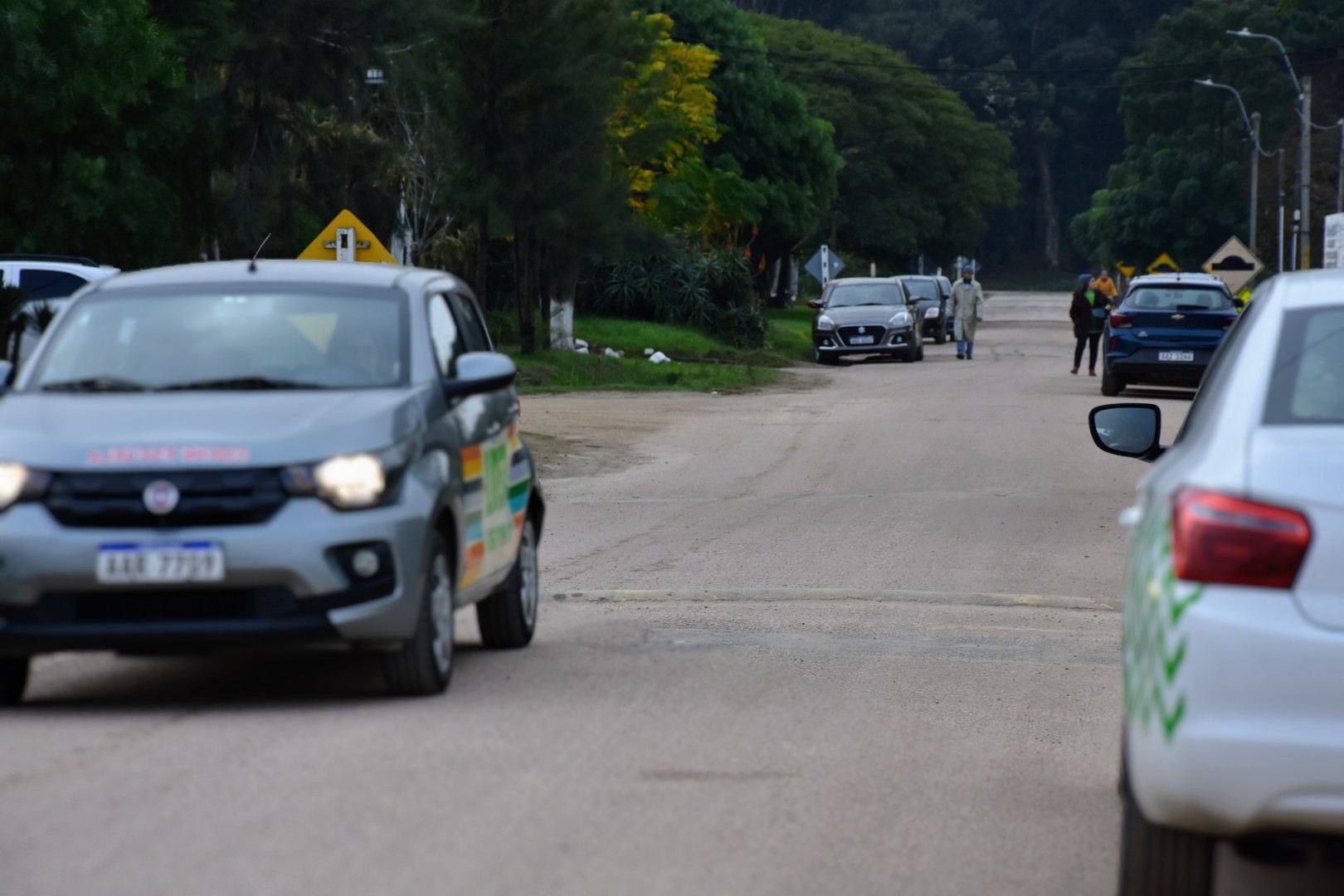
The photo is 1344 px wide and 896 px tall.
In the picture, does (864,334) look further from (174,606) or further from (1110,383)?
(174,606)

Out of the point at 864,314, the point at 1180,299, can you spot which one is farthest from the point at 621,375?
the point at 1180,299

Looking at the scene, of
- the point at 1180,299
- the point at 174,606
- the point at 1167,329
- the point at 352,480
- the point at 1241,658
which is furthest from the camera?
the point at 1180,299

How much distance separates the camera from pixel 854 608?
1118cm

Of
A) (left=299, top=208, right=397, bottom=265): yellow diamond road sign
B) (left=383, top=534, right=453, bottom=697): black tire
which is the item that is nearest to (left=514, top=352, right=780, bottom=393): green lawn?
(left=299, top=208, right=397, bottom=265): yellow diamond road sign

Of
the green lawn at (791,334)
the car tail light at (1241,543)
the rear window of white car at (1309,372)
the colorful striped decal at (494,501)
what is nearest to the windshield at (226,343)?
the colorful striped decal at (494,501)

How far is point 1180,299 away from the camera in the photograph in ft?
101

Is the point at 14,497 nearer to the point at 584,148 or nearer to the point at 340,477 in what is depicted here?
the point at 340,477

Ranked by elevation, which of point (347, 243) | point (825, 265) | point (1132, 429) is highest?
point (347, 243)

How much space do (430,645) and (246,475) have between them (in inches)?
39.6

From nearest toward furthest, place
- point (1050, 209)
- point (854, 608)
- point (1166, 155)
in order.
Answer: point (854, 608), point (1166, 155), point (1050, 209)

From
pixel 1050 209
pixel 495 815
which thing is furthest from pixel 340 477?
pixel 1050 209

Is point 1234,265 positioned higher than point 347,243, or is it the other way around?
point 347,243

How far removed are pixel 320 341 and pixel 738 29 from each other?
56.7m

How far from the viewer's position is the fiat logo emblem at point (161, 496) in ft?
22.9
